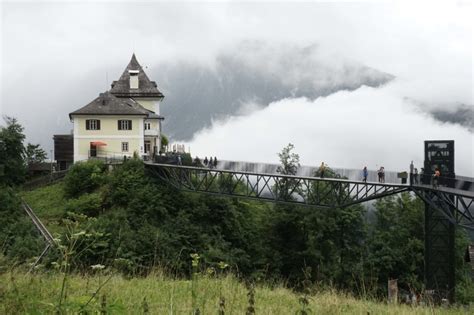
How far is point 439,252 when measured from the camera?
2478 cm

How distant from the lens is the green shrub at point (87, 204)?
35.0 meters

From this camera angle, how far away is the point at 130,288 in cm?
668

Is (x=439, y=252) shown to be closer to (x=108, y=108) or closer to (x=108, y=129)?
(x=108, y=129)

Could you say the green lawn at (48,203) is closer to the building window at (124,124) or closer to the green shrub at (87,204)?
the green shrub at (87,204)

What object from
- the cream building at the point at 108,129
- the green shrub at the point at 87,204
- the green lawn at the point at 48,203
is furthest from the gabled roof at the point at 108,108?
the green shrub at the point at 87,204

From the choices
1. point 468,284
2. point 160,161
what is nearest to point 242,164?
point 160,161

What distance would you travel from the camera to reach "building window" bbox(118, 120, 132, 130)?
46.4 m

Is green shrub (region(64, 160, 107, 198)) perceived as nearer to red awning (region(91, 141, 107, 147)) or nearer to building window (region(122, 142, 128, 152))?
red awning (region(91, 141, 107, 147))

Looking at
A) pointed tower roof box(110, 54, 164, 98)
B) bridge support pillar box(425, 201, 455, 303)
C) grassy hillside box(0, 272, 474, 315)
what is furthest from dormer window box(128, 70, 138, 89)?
grassy hillside box(0, 272, 474, 315)

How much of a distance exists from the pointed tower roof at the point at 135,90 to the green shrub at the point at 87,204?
21.9 meters

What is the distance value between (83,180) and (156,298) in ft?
113

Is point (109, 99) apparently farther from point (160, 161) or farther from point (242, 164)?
point (242, 164)

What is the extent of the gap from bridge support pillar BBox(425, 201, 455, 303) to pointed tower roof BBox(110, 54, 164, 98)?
122 feet

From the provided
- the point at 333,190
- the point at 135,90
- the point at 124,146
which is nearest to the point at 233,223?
the point at 333,190
